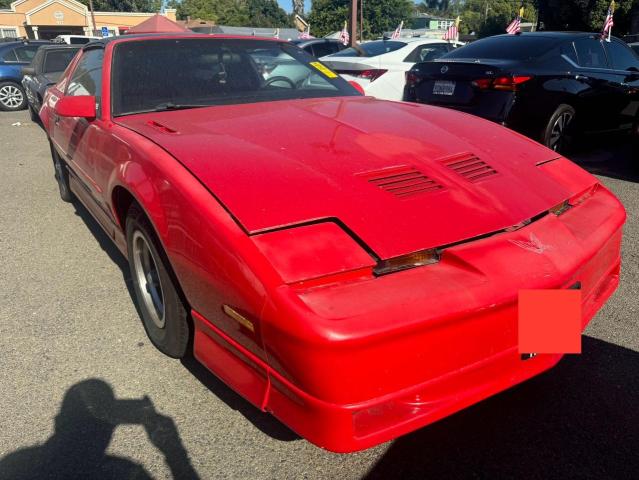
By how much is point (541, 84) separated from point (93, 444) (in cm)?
532

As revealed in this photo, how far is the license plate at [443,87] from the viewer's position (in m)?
5.83

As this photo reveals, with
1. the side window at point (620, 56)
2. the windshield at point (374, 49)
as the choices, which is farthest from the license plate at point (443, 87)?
the windshield at point (374, 49)

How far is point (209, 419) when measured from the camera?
2113mm

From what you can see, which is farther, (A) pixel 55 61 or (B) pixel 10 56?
(B) pixel 10 56

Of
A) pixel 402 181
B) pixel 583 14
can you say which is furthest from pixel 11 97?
pixel 583 14

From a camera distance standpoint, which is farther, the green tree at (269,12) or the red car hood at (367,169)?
the green tree at (269,12)

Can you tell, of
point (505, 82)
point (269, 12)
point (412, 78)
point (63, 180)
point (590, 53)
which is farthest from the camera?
point (269, 12)

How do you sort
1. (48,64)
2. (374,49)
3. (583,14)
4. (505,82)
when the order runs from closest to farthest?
1. (505,82)
2. (374,49)
3. (48,64)
4. (583,14)

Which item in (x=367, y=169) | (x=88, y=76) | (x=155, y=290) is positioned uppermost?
(x=88, y=76)

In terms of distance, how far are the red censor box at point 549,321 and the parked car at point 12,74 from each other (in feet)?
43.5

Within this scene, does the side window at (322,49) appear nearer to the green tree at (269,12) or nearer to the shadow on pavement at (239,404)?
the shadow on pavement at (239,404)

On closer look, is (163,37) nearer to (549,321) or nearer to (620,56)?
(549,321)

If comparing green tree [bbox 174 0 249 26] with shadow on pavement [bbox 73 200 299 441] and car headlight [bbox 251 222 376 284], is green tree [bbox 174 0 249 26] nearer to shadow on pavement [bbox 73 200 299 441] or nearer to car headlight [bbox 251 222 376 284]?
shadow on pavement [bbox 73 200 299 441]

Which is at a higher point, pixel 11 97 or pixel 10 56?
pixel 10 56
